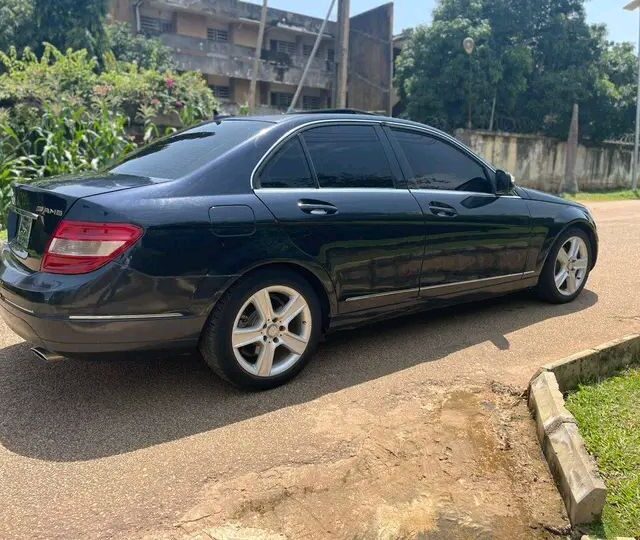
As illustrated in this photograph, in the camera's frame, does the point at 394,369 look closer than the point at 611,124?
Yes

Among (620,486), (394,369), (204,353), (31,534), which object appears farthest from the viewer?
(394,369)

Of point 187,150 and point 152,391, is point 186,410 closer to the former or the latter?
point 152,391

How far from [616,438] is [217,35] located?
31397mm

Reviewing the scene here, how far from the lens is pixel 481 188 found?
4.68 metres

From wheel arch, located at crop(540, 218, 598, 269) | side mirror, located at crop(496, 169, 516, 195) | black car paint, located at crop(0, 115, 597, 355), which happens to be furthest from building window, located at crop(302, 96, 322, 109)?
black car paint, located at crop(0, 115, 597, 355)

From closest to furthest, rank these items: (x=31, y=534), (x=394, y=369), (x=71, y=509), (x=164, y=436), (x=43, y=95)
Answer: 1. (x=31, y=534)
2. (x=71, y=509)
3. (x=164, y=436)
4. (x=394, y=369)
5. (x=43, y=95)

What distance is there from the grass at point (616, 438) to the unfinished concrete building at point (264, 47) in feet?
79.4

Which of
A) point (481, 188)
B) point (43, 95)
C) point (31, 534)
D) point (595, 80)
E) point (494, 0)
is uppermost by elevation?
point (494, 0)

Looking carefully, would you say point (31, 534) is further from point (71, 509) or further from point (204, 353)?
point (204, 353)

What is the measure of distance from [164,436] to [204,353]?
51cm

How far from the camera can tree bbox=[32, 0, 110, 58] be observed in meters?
21.5

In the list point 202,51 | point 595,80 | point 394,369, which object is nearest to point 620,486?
point 394,369

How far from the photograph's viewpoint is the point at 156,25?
2911 centimetres

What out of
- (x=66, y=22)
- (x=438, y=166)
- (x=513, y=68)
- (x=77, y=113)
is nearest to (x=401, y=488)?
(x=438, y=166)
